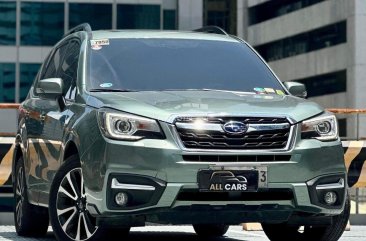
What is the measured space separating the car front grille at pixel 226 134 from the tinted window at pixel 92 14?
48276mm

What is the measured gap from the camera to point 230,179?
26.5ft

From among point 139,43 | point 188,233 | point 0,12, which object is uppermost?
point 0,12

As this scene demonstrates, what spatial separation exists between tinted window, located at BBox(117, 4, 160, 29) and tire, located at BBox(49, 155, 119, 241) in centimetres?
4711

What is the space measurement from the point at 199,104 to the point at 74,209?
50.2 inches

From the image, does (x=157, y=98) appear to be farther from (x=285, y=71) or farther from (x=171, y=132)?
(x=285, y=71)

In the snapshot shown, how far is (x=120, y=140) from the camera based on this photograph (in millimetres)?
8148

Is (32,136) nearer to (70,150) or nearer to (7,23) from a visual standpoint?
(70,150)

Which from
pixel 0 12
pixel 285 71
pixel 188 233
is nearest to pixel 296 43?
pixel 285 71

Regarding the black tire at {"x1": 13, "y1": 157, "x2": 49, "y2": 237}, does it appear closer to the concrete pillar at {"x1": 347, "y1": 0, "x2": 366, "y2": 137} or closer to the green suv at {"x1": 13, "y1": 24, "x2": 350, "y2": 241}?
the green suv at {"x1": 13, "y1": 24, "x2": 350, "y2": 241}

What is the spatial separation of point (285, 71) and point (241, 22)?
257 inches

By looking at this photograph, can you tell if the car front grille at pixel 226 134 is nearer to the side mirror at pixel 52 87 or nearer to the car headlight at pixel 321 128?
the car headlight at pixel 321 128

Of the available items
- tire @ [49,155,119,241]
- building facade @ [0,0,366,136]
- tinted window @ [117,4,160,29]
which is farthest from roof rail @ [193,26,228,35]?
tinted window @ [117,4,160,29]

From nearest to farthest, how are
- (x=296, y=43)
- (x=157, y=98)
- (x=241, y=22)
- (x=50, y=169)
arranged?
(x=157, y=98) < (x=50, y=169) < (x=296, y=43) < (x=241, y=22)

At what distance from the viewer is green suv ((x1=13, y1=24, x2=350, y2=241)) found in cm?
808
